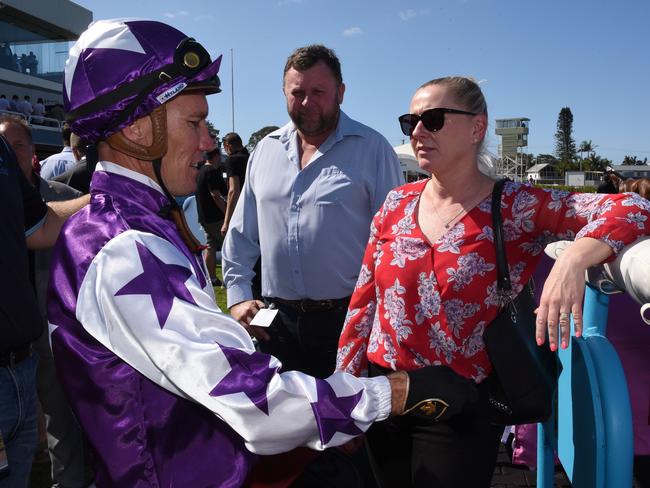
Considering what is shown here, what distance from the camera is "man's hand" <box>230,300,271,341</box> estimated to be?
287 cm

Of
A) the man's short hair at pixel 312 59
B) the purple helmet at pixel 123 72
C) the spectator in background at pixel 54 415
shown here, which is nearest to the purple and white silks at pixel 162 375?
the purple helmet at pixel 123 72

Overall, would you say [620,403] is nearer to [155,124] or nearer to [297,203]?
[155,124]

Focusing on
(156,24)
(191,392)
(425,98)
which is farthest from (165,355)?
(425,98)

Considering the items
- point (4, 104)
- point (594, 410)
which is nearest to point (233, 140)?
point (594, 410)

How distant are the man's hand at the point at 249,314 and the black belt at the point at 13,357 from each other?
39.1 inches

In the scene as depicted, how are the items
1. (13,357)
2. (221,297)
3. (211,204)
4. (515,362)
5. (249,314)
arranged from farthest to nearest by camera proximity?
Result: (211,204) < (221,297) < (249,314) < (13,357) < (515,362)

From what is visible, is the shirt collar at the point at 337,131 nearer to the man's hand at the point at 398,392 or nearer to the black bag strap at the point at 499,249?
the black bag strap at the point at 499,249

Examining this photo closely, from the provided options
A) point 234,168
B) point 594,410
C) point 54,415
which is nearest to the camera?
point 594,410

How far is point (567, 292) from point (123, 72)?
51.3 inches

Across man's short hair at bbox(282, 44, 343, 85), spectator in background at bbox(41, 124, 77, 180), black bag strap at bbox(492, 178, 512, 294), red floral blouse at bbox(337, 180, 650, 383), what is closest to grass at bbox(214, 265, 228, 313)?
spectator in background at bbox(41, 124, 77, 180)

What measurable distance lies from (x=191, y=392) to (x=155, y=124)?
73 centimetres

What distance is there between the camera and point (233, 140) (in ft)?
26.8

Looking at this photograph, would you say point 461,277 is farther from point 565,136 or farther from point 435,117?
point 565,136

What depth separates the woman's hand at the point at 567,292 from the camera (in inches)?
59.7
